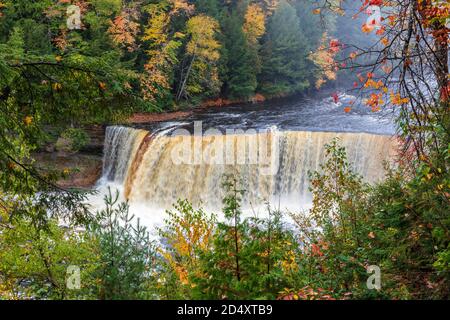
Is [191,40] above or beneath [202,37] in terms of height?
beneath

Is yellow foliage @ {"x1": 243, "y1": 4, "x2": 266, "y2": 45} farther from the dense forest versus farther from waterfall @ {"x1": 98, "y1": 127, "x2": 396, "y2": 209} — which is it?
the dense forest

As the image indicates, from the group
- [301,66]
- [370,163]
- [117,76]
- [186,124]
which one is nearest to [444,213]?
[117,76]

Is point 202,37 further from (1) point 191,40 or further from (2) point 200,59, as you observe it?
(2) point 200,59

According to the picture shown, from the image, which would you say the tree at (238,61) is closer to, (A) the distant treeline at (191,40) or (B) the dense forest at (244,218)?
(A) the distant treeline at (191,40)

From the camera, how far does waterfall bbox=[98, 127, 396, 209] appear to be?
1680cm

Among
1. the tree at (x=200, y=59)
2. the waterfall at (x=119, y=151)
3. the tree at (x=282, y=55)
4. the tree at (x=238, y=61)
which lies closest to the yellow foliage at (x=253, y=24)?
the tree at (x=238, y=61)

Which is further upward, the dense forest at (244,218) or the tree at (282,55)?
the tree at (282,55)

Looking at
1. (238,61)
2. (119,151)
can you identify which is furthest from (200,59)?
(119,151)

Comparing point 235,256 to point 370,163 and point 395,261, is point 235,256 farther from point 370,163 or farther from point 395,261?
point 370,163

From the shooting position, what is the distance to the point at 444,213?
4.13 m

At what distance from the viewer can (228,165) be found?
17031mm

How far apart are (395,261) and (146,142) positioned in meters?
14.1

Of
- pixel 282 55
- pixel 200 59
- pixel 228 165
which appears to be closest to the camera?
pixel 228 165

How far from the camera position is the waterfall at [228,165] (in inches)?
661
